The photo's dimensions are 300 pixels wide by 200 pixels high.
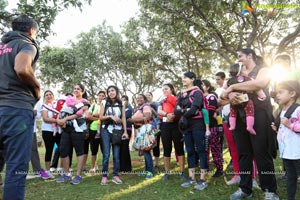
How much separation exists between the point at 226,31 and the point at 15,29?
31.5 feet

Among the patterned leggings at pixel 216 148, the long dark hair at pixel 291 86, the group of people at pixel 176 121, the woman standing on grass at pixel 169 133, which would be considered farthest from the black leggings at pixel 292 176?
the woman standing on grass at pixel 169 133

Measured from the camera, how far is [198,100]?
488 centimetres

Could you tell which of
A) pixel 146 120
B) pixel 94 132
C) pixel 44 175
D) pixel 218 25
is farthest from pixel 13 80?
pixel 218 25

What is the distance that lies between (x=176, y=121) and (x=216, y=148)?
914mm

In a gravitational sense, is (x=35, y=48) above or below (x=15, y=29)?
below

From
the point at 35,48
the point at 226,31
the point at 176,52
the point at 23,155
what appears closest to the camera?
the point at 23,155

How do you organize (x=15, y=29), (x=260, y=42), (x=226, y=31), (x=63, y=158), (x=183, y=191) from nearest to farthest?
(x=15, y=29) < (x=183, y=191) < (x=63, y=158) < (x=226, y=31) < (x=260, y=42)

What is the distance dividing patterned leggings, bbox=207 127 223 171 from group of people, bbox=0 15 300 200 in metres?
0.02

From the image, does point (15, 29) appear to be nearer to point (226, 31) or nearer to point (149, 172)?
point (149, 172)

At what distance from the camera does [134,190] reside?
4.91 meters

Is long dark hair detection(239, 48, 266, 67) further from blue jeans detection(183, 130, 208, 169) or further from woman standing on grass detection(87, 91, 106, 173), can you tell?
woman standing on grass detection(87, 91, 106, 173)

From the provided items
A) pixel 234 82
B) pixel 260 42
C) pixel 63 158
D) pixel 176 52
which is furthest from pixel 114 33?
pixel 234 82

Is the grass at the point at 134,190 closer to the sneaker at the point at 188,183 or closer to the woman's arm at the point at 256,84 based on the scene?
the sneaker at the point at 188,183

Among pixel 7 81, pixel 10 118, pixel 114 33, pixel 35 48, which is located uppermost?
pixel 114 33
